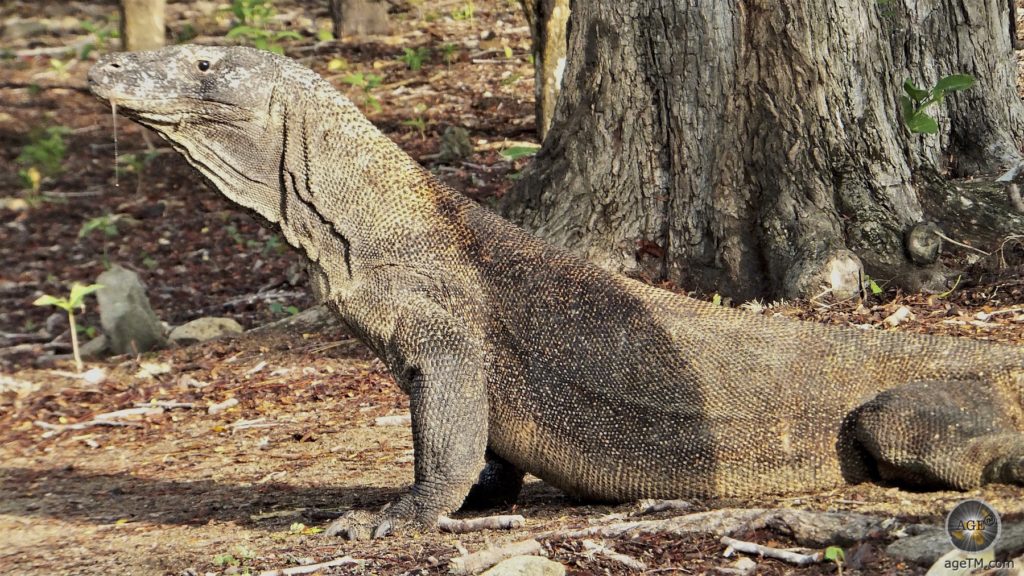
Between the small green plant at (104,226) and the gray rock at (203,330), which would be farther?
the small green plant at (104,226)

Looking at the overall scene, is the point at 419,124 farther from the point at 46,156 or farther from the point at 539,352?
the point at 539,352

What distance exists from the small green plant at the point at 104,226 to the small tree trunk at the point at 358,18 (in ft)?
15.9

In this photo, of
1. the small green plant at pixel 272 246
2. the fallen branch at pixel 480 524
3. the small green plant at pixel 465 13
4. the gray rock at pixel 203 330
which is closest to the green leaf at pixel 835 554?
the fallen branch at pixel 480 524

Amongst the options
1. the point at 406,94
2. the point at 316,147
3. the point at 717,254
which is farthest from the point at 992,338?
the point at 406,94

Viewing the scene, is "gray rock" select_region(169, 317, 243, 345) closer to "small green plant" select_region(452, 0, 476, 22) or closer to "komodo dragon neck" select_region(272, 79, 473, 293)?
"komodo dragon neck" select_region(272, 79, 473, 293)

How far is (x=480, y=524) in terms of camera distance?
14.0 ft

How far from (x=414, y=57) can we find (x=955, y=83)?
906 centimetres

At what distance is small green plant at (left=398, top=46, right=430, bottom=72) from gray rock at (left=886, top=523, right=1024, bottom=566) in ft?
39.4

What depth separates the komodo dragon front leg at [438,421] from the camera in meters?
4.36

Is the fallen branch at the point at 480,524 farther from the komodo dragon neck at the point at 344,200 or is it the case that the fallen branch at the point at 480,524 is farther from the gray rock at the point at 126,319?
the gray rock at the point at 126,319

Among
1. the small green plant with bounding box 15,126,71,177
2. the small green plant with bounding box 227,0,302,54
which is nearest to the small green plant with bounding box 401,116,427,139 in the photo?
the small green plant with bounding box 227,0,302,54

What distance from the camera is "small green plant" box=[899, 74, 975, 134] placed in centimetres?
650

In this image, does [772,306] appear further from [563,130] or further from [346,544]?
[346,544]

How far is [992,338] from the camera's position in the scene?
5473mm
